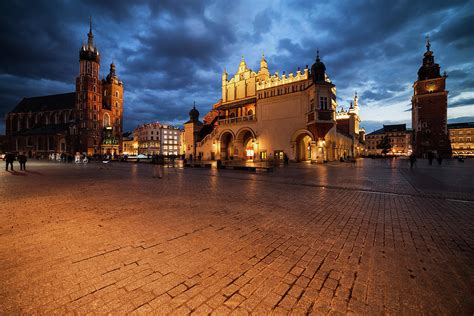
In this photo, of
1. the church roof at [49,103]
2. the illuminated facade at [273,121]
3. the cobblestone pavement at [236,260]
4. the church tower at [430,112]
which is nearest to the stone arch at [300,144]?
the illuminated facade at [273,121]

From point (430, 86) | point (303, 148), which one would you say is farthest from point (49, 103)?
point (430, 86)

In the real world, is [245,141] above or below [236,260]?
above

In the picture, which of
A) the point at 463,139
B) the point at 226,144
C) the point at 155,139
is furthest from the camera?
the point at 155,139

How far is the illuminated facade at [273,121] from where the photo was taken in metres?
27.5

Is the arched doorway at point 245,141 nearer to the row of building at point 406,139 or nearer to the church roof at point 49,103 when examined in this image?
the row of building at point 406,139

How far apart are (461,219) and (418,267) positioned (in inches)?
140

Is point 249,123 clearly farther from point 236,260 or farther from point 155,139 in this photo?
point 155,139

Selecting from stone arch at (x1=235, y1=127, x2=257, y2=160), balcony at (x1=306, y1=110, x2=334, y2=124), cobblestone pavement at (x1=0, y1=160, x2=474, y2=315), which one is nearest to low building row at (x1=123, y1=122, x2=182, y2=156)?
stone arch at (x1=235, y1=127, x2=257, y2=160)

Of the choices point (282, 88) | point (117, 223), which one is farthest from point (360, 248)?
point (282, 88)

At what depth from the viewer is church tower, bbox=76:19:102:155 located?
71450 millimetres

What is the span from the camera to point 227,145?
39.8 meters

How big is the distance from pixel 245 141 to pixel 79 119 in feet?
222

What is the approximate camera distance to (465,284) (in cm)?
246

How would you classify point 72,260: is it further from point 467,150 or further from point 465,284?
point 467,150
